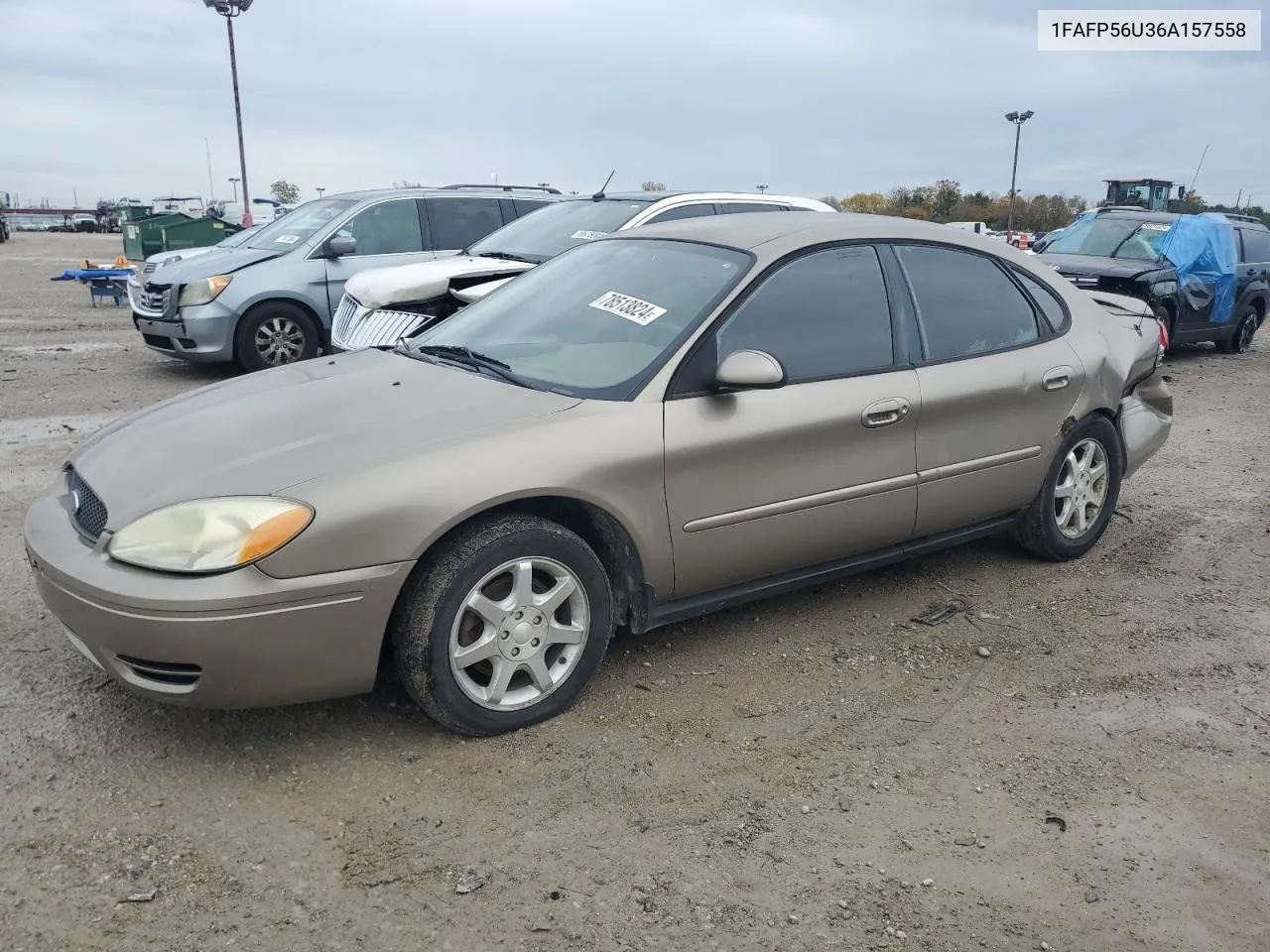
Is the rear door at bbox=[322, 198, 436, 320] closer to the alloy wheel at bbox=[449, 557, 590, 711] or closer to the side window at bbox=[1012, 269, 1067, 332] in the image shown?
the side window at bbox=[1012, 269, 1067, 332]

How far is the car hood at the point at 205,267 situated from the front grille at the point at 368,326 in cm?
236

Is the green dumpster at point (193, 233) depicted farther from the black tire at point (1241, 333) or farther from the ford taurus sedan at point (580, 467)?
the ford taurus sedan at point (580, 467)

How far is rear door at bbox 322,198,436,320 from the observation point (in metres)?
9.12

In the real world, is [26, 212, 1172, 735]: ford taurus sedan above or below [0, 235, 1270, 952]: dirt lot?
above

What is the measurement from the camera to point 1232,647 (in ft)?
13.3

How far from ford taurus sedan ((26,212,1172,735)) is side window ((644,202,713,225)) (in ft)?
10.3

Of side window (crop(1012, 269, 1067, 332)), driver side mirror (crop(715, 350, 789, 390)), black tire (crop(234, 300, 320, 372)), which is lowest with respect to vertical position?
black tire (crop(234, 300, 320, 372))

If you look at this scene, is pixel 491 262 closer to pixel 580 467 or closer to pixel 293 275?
pixel 293 275

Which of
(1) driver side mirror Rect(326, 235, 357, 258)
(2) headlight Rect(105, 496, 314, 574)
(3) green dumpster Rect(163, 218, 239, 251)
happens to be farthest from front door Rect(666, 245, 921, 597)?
→ (3) green dumpster Rect(163, 218, 239, 251)

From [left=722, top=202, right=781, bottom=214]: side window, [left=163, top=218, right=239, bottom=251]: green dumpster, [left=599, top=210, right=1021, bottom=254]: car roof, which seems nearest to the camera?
[left=599, top=210, right=1021, bottom=254]: car roof

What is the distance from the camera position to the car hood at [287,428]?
2.96 m

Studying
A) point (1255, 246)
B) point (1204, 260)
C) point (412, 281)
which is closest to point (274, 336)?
point (412, 281)

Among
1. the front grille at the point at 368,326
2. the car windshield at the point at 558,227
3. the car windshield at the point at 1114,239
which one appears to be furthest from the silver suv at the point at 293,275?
the car windshield at the point at 1114,239

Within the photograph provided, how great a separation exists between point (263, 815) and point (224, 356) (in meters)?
6.87
